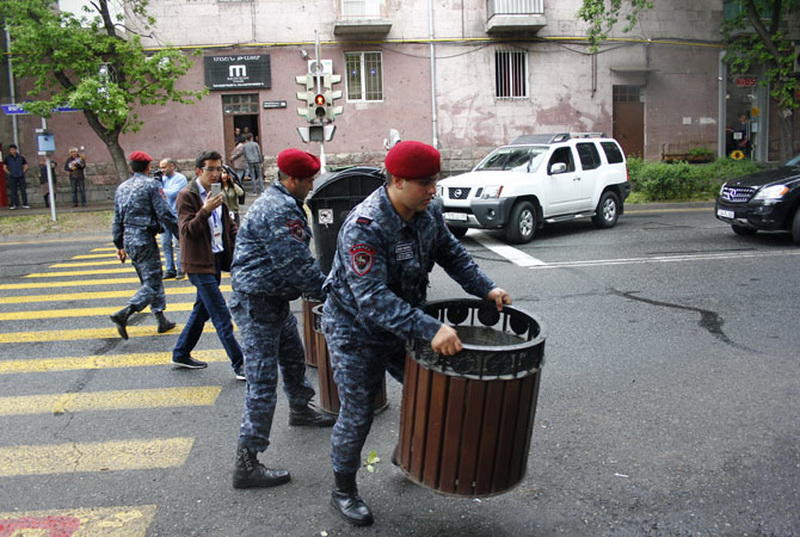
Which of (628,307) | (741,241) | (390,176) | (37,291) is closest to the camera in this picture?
(390,176)

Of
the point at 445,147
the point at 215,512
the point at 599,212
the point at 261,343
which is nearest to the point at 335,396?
the point at 261,343

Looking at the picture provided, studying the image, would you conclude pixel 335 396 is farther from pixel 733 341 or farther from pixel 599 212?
pixel 599 212

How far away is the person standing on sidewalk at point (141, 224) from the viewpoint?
277 inches

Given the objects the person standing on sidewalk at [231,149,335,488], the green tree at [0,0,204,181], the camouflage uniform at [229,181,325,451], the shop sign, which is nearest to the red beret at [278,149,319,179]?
the person standing on sidewalk at [231,149,335,488]

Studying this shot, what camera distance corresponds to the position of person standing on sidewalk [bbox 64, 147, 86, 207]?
21047mm

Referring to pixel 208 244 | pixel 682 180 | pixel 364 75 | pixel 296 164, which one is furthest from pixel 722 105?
pixel 296 164

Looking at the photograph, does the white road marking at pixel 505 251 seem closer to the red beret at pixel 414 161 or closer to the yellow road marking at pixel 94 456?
the yellow road marking at pixel 94 456

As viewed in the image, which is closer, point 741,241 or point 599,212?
point 741,241

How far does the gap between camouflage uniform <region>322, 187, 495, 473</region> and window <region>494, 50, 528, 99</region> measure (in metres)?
22.2

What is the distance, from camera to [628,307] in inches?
305

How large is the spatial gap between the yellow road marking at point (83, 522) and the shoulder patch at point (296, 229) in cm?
163

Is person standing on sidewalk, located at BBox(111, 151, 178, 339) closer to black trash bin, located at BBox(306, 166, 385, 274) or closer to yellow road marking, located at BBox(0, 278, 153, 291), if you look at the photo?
black trash bin, located at BBox(306, 166, 385, 274)

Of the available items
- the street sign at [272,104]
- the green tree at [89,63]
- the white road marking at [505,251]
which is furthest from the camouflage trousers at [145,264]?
the street sign at [272,104]

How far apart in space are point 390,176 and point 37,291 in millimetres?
8339
